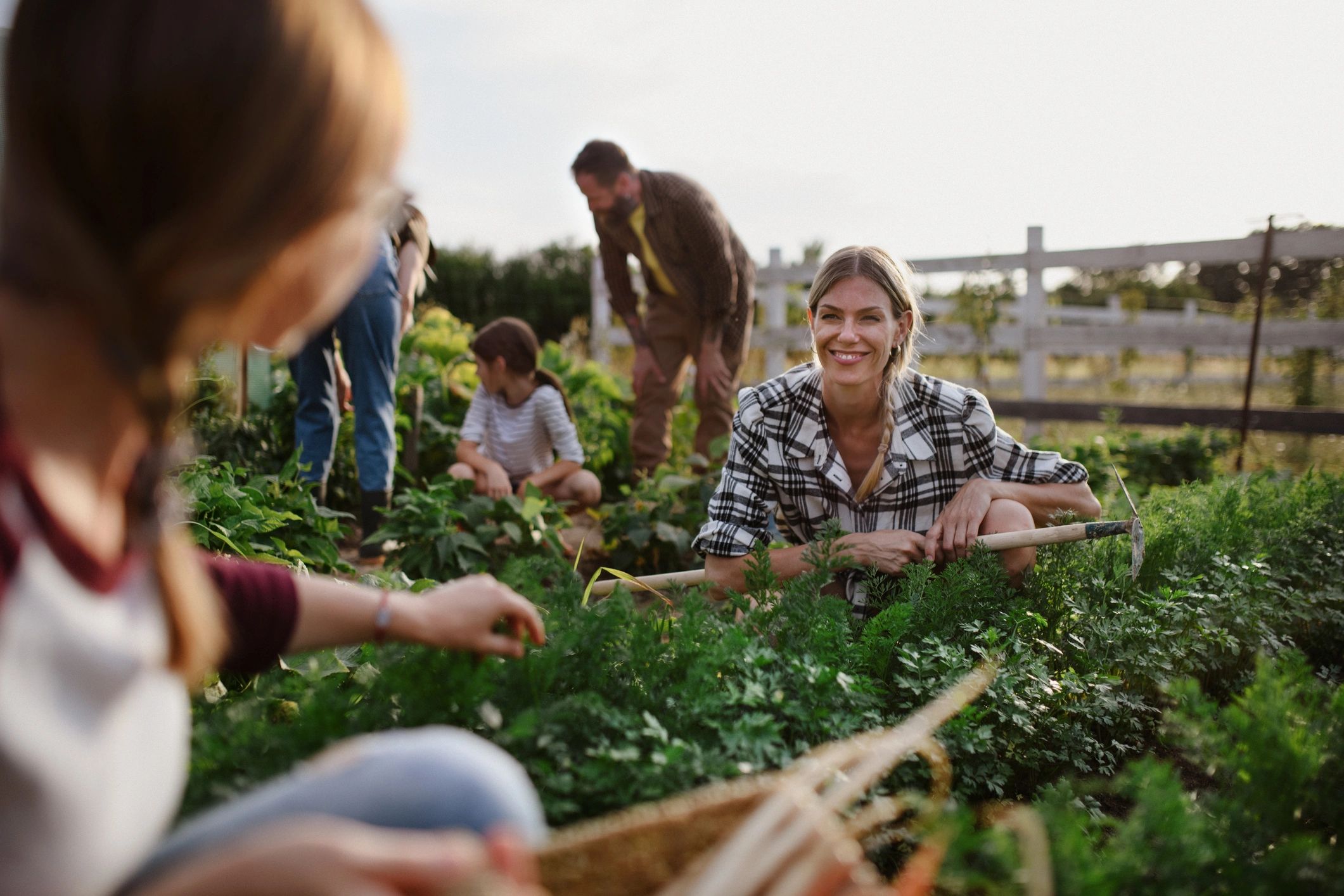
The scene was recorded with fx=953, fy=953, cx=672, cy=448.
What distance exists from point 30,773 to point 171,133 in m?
0.51

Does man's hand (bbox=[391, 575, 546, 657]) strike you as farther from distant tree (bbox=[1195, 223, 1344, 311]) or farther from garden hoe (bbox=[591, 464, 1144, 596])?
distant tree (bbox=[1195, 223, 1344, 311])

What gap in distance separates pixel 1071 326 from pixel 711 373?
4698mm

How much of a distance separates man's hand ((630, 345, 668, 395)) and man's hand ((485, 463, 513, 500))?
4.50 ft

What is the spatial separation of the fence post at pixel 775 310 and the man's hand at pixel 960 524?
7075mm

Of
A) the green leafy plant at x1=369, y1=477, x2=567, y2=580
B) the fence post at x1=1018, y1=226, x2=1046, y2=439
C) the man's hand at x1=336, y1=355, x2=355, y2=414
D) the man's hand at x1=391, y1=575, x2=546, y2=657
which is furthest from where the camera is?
the fence post at x1=1018, y1=226, x2=1046, y2=439

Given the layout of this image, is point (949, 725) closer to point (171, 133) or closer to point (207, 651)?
point (207, 651)

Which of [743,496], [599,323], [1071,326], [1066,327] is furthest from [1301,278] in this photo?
[743,496]

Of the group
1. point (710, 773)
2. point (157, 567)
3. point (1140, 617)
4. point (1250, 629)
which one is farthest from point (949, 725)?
point (157, 567)

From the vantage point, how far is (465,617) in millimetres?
1326

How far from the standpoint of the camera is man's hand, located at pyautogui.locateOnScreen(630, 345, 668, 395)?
570 cm

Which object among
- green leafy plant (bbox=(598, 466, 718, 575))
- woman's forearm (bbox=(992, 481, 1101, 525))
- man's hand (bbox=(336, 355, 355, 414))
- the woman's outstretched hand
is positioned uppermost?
man's hand (bbox=(336, 355, 355, 414))

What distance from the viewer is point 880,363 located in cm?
275

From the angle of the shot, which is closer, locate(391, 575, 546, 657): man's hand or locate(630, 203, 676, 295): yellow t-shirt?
locate(391, 575, 546, 657): man's hand

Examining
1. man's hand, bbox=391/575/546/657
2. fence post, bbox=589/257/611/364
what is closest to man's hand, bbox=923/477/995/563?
man's hand, bbox=391/575/546/657
